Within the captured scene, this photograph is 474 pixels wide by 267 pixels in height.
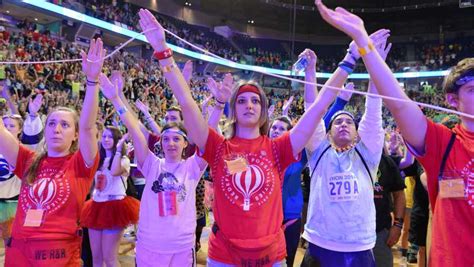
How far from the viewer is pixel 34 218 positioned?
215 cm

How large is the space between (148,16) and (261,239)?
47.5 inches

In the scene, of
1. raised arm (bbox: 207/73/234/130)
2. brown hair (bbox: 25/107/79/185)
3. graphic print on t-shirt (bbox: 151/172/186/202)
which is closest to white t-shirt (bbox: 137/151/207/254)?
graphic print on t-shirt (bbox: 151/172/186/202)

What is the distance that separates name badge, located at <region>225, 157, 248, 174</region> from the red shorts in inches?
41.1

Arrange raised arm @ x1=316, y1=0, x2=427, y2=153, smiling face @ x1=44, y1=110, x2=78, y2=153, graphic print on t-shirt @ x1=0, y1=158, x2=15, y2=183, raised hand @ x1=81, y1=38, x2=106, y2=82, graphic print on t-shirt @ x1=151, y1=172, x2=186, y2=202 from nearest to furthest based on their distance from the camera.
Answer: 1. raised arm @ x1=316, y1=0, x2=427, y2=153
2. raised hand @ x1=81, y1=38, x2=106, y2=82
3. smiling face @ x1=44, y1=110, x2=78, y2=153
4. graphic print on t-shirt @ x1=151, y1=172, x2=186, y2=202
5. graphic print on t-shirt @ x1=0, y1=158, x2=15, y2=183

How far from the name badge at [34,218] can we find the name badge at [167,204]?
0.67 meters

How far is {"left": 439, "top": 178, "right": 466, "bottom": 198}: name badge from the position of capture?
4.69 feet

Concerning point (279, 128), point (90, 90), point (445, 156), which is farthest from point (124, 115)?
point (445, 156)

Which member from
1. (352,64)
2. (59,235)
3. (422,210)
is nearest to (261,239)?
(352,64)

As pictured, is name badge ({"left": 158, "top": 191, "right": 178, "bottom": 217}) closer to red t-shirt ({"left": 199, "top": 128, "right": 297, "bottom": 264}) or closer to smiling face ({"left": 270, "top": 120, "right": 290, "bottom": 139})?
red t-shirt ({"left": 199, "top": 128, "right": 297, "bottom": 264})

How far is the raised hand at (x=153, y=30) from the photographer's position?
189 cm

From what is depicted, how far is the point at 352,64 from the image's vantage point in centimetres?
195

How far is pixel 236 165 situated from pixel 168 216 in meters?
0.76

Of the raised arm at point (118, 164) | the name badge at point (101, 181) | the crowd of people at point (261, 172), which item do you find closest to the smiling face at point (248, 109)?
the crowd of people at point (261, 172)

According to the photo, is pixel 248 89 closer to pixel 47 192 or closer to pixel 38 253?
pixel 47 192
